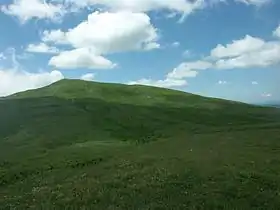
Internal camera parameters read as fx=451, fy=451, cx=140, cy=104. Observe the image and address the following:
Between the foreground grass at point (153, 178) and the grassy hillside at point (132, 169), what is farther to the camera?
the grassy hillside at point (132, 169)

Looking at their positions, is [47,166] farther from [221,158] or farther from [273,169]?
[273,169]

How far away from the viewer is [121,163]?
160 feet

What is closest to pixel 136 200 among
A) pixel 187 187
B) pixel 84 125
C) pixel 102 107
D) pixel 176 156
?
pixel 187 187

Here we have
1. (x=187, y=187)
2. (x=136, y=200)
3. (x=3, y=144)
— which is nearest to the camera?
(x=136, y=200)

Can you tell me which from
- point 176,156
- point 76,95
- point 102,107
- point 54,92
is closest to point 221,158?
point 176,156

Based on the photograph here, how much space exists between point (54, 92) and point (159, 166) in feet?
509

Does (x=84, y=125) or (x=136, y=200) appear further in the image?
(x=84, y=125)

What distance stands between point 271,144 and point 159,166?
21023 millimetres

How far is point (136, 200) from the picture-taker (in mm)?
32406

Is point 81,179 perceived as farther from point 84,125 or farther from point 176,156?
point 84,125

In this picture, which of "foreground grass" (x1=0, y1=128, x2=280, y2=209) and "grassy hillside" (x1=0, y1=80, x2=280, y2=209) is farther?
"grassy hillside" (x1=0, y1=80, x2=280, y2=209)

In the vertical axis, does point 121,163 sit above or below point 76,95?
below

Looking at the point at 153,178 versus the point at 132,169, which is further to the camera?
the point at 132,169

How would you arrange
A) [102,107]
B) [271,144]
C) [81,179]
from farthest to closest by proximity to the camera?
[102,107] → [271,144] → [81,179]
